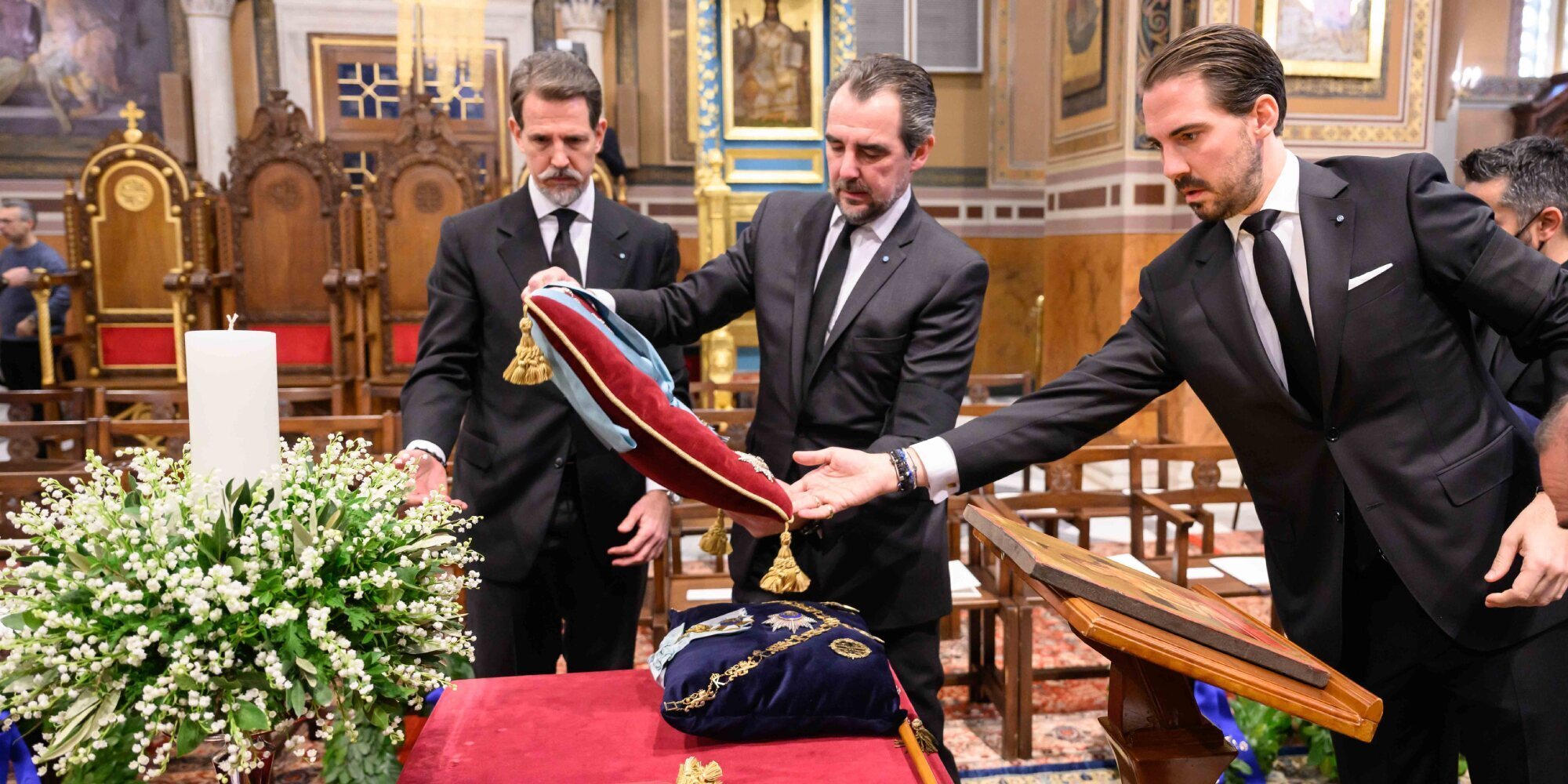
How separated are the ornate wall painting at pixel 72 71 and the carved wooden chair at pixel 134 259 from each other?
2786 mm

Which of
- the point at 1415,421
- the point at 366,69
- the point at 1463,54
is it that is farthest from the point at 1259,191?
the point at 1463,54

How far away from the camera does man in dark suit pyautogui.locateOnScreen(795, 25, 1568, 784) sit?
158cm

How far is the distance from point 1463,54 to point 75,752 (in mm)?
13583

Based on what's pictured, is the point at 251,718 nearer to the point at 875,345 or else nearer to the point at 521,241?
the point at 875,345

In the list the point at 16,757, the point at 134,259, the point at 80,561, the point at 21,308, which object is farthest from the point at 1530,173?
the point at 21,308

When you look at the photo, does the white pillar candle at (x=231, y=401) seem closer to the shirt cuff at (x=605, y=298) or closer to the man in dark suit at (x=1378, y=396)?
the shirt cuff at (x=605, y=298)

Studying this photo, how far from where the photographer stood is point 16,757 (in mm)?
1213

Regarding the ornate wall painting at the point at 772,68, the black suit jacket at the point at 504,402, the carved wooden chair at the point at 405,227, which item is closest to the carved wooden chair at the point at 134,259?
the carved wooden chair at the point at 405,227

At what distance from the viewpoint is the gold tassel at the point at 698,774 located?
1.23m

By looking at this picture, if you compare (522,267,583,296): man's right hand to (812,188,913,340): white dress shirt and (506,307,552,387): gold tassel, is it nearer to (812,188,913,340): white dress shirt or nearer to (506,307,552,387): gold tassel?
(506,307,552,387): gold tassel

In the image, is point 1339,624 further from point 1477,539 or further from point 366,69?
point 366,69

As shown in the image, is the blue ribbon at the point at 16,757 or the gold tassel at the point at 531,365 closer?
the blue ribbon at the point at 16,757

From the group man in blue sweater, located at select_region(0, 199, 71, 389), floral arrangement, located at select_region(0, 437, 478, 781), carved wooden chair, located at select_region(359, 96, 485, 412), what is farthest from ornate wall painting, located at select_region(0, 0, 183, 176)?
floral arrangement, located at select_region(0, 437, 478, 781)

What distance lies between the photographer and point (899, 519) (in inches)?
77.4
